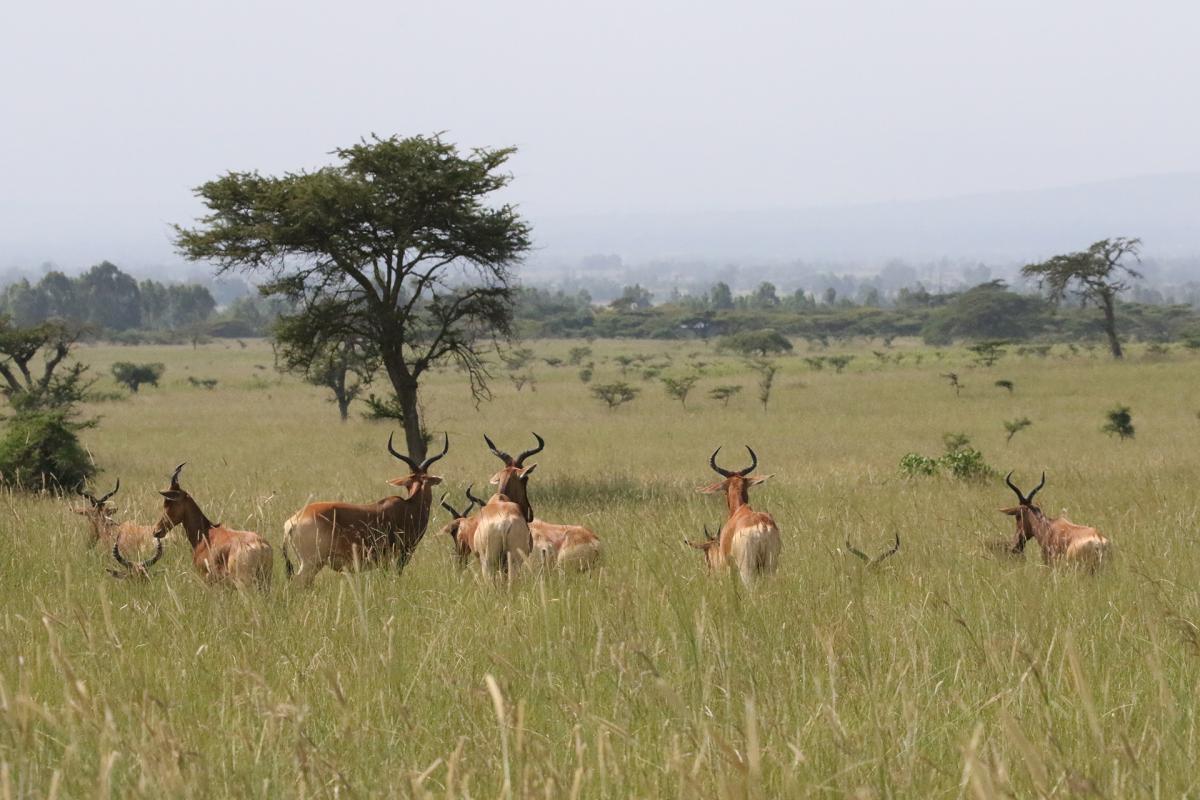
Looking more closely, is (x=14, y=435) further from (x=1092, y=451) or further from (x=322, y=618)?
(x=1092, y=451)

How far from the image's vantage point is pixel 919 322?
356 feet

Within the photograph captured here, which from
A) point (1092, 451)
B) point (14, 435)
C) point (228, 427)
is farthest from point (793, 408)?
point (14, 435)

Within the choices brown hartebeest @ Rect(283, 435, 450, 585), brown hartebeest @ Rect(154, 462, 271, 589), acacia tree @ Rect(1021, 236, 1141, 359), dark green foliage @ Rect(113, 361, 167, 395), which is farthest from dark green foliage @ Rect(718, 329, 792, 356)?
brown hartebeest @ Rect(154, 462, 271, 589)

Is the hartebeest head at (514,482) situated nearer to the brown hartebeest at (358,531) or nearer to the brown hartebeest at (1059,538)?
the brown hartebeest at (358,531)

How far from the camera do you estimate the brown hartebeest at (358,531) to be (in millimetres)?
6164

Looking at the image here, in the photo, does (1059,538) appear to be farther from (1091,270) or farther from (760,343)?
(760,343)

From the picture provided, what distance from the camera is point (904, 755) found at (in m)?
2.56

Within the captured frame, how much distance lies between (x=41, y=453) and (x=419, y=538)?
13.4 meters

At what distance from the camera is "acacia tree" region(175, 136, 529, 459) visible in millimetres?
18297

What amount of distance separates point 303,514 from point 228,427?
3157 cm

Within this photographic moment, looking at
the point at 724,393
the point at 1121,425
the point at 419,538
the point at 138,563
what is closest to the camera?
the point at 138,563

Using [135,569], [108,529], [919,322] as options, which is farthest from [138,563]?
[919,322]

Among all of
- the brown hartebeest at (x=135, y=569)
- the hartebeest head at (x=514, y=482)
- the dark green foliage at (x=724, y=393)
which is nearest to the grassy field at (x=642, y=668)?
the brown hartebeest at (x=135, y=569)

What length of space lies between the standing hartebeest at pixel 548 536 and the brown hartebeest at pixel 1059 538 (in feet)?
9.31
